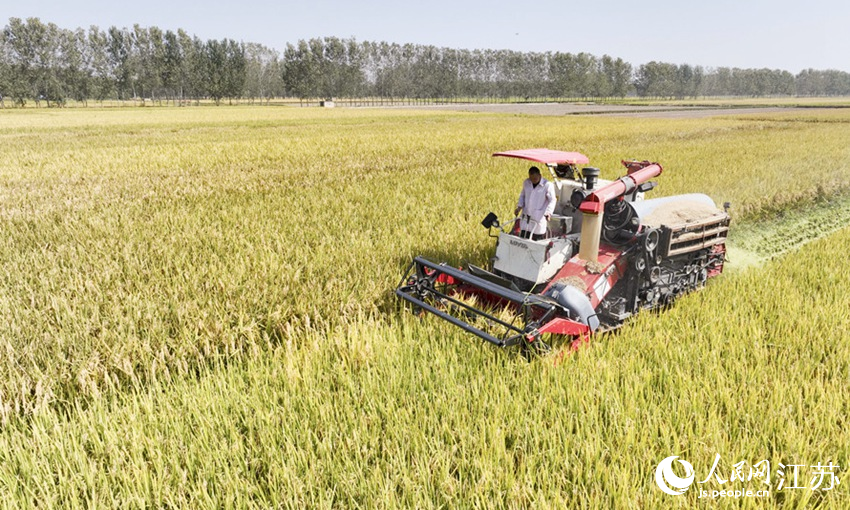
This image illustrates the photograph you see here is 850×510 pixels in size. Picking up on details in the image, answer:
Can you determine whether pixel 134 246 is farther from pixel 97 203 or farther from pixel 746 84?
pixel 746 84

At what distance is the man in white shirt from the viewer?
16.0 ft

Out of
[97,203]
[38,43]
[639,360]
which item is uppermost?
[38,43]

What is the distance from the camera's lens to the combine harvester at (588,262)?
4320 mm

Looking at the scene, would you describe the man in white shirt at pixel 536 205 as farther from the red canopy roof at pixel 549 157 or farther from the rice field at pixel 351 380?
the rice field at pixel 351 380

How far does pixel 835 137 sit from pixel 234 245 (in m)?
25.8

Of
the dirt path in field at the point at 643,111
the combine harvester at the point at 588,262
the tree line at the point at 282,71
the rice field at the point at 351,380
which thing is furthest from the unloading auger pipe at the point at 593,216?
the tree line at the point at 282,71

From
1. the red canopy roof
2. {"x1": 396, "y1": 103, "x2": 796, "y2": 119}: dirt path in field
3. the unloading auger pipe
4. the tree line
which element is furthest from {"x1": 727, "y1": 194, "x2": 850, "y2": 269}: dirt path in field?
the tree line

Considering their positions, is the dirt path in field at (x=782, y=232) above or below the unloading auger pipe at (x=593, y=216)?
below

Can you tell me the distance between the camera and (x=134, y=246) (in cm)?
668

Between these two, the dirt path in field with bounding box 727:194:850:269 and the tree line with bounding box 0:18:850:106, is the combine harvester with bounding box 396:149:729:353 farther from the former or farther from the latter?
the tree line with bounding box 0:18:850:106

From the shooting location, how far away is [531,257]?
4629 mm

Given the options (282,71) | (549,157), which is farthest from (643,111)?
(282,71)

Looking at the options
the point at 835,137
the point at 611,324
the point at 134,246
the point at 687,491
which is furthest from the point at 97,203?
the point at 835,137

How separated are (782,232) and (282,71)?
11610 centimetres
